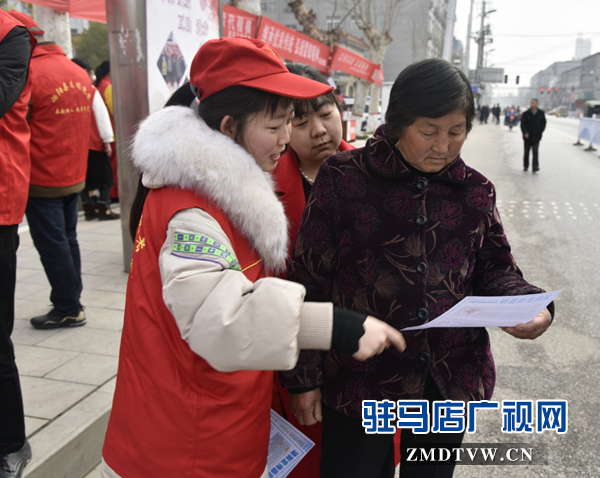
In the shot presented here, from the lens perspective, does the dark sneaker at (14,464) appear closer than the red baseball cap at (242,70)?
No

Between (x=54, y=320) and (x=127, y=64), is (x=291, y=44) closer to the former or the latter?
(x=127, y=64)

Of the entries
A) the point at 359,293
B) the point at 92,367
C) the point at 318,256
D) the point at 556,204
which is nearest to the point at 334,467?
the point at 359,293

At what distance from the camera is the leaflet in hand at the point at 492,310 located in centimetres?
119

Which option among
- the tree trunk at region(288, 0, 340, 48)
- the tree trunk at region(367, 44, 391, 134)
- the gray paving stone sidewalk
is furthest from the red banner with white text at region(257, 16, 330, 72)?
the tree trunk at region(367, 44, 391, 134)

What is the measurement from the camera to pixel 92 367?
9.38 ft

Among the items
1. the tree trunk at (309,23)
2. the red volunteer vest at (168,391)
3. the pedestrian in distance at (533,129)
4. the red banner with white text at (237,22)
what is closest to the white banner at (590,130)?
the pedestrian in distance at (533,129)

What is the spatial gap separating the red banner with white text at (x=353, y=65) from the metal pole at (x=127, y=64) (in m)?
9.33

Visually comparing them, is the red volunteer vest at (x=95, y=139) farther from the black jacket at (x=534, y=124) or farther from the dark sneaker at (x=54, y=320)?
the black jacket at (x=534, y=124)

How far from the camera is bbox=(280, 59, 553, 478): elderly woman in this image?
142 centimetres

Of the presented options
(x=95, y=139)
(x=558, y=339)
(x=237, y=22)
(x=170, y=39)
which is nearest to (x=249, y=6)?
(x=237, y=22)

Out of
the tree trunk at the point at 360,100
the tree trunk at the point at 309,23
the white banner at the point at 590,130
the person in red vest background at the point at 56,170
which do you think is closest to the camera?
the person in red vest background at the point at 56,170

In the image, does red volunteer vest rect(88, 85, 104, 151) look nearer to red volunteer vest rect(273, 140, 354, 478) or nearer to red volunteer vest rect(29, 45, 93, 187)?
red volunteer vest rect(29, 45, 93, 187)

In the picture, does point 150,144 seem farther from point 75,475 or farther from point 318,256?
point 75,475

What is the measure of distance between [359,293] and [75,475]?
5.51ft
